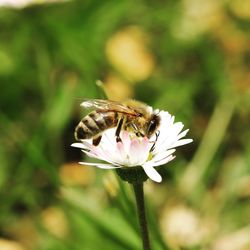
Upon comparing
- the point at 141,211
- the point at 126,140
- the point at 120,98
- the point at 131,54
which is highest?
the point at 131,54

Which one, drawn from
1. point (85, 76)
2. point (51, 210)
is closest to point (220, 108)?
point (85, 76)

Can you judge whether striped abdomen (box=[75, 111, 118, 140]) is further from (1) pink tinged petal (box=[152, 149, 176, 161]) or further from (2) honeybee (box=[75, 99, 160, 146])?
(1) pink tinged petal (box=[152, 149, 176, 161])

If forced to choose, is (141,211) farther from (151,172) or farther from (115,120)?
(115,120)

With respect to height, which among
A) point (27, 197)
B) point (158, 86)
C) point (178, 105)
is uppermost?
point (158, 86)

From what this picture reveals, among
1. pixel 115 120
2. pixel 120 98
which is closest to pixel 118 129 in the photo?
pixel 115 120

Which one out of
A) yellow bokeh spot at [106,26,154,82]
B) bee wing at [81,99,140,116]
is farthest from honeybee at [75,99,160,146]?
yellow bokeh spot at [106,26,154,82]

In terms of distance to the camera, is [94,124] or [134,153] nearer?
[134,153]

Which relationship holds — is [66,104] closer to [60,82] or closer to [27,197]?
[60,82]
